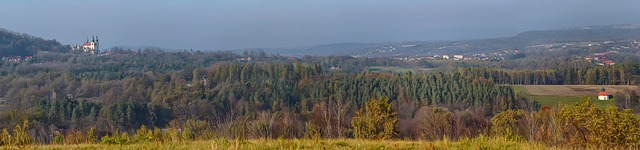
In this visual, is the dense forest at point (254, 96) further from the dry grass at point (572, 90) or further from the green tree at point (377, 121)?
the green tree at point (377, 121)

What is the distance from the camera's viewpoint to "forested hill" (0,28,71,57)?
100412 mm

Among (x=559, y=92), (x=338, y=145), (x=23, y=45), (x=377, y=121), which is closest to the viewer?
(x=338, y=145)

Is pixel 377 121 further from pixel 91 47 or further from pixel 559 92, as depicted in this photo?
pixel 91 47

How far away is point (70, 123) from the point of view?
39.8 meters

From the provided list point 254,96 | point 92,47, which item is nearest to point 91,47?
point 92,47

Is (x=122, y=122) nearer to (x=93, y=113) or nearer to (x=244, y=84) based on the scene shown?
(x=93, y=113)

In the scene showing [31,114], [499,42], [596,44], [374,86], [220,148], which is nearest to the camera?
[220,148]

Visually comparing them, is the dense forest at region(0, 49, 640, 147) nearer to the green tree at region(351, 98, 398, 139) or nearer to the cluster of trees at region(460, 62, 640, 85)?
the cluster of trees at region(460, 62, 640, 85)

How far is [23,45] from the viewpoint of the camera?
107188mm

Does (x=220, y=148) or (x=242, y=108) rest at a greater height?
(x=220, y=148)

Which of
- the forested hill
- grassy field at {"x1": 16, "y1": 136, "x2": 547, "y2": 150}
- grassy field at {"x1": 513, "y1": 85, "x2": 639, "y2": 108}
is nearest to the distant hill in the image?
the forested hill

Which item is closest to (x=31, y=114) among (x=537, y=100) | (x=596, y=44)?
(x=537, y=100)

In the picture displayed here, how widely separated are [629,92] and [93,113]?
1639 inches

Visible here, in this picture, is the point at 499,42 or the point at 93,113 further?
the point at 499,42
